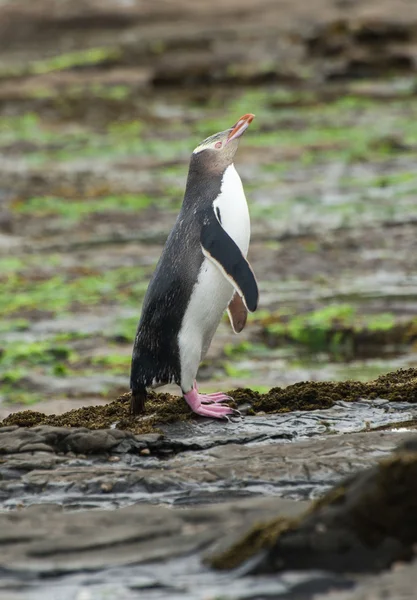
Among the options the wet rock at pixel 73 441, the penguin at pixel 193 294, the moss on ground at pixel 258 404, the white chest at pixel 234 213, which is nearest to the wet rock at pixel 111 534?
the wet rock at pixel 73 441

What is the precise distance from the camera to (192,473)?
15.7 feet

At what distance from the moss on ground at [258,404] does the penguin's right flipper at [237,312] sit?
0.32m

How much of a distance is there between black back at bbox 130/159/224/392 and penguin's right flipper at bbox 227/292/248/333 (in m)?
0.53

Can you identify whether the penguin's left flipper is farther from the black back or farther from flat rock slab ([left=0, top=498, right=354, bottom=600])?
flat rock slab ([left=0, top=498, right=354, bottom=600])

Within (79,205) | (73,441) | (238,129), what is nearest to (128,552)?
(73,441)

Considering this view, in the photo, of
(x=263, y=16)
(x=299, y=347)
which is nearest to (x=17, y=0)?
(x=263, y=16)

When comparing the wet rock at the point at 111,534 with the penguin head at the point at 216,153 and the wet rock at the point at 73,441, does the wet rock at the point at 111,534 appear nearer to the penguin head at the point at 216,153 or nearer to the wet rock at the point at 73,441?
the wet rock at the point at 73,441

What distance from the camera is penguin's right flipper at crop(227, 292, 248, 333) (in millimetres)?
6016

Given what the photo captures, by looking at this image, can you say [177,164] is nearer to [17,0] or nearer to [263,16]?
[263,16]

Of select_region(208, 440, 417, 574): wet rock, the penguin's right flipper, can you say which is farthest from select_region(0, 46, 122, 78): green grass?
select_region(208, 440, 417, 574): wet rock

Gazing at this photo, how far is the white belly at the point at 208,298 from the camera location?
5.52 meters

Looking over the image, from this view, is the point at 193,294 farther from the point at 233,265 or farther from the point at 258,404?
the point at 258,404

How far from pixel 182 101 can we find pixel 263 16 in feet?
31.1

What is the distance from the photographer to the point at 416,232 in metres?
13.2
